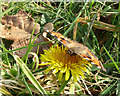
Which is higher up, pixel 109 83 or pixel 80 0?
pixel 80 0

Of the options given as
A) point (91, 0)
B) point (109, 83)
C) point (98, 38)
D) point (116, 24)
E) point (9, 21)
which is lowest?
point (109, 83)

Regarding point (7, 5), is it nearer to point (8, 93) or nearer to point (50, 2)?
point (50, 2)

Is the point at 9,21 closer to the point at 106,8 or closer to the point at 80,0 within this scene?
the point at 80,0

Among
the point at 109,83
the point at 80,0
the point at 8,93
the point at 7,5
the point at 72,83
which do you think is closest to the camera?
the point at 8,93

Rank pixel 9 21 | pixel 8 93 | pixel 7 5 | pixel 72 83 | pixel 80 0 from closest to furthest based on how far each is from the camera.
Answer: pixel 8 93 → pixel 72 83 → pixel 9 21 → pixel 7 5 → pixel 80 0

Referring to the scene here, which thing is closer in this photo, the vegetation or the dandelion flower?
the dandelion flower

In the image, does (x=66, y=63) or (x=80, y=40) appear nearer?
(x=66, y=63)

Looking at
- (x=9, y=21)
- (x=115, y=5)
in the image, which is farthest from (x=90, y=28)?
(x=9, y=21)

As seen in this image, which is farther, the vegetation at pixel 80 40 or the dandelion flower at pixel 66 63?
the vegetation at pixel 80 40

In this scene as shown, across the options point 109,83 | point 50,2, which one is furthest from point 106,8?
point 109,83

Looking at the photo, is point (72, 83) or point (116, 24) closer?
point (72, 83)
